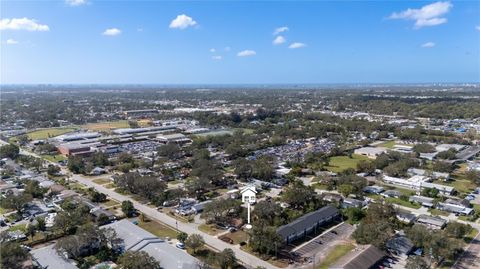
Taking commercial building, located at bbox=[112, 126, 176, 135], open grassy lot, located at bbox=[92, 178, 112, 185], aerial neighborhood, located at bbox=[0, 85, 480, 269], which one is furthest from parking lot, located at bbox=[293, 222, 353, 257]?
commercial building, located at bbox=[112, 126, 176, 135]

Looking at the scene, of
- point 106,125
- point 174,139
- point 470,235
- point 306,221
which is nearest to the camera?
point 470,235

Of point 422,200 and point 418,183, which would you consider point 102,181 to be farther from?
point 418,183

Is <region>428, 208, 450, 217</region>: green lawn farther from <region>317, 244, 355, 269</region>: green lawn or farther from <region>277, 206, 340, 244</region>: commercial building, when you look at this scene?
<region>317, 244, 355, 269</region>: green lawn

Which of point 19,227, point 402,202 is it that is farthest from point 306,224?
point 19,227

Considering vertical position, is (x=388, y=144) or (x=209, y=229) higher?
(x=388, y=144)

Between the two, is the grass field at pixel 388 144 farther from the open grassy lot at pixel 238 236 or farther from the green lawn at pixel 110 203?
the green lawn at pixel 110 203

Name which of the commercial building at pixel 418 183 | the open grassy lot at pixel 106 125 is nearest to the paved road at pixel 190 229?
the commercial building at pixel 418 183
